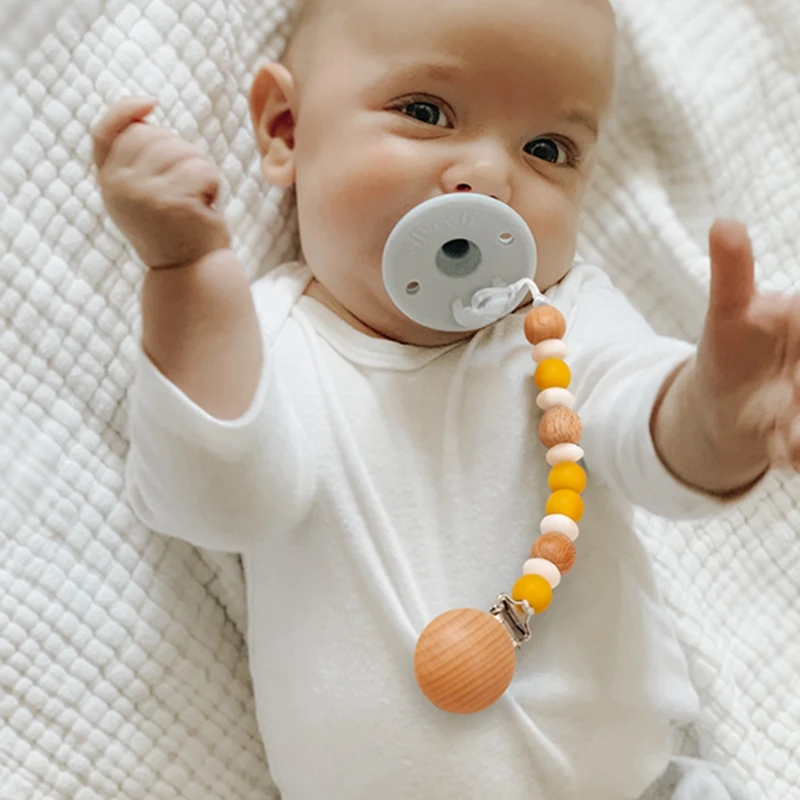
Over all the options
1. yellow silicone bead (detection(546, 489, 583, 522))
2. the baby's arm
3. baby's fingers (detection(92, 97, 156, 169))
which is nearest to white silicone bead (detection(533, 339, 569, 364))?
yellow silicone bead (detection(546, 489, 583, 522))

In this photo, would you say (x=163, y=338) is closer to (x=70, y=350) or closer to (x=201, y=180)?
(x=201, y=180)

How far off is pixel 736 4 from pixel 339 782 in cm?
90

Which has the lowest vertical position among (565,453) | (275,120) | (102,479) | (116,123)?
(102,479)

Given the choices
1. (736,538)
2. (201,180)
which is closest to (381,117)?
(201,180)

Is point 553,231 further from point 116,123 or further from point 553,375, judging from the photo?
point 116,123

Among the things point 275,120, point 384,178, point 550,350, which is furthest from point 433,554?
point 275,120

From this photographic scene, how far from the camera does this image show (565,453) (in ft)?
2.31

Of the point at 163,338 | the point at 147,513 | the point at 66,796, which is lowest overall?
the point at 66,796

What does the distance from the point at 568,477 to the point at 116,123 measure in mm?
391

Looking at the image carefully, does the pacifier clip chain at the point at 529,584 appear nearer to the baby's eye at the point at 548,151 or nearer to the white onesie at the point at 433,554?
→ the white onesie at the point at 433,554

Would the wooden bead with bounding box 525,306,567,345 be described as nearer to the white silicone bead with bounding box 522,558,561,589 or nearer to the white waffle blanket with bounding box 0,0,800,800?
the white silicone bead with bounding box 522,558,561,589

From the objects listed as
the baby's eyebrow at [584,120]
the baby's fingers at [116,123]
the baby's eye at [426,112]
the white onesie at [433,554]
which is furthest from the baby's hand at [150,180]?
the baby's eyebrow at [584,120]

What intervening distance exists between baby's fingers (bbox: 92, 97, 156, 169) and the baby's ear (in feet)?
0.85

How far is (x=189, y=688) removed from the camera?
2.78 ft
